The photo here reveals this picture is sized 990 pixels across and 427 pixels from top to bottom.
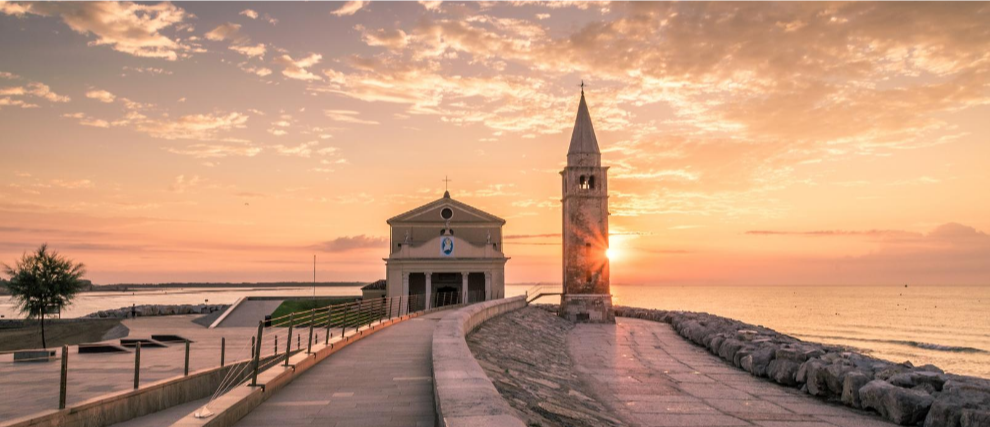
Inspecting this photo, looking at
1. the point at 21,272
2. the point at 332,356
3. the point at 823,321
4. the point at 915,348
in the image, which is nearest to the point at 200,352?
the point at 332,356

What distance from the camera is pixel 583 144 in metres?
46.4

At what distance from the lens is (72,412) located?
971 centimetres

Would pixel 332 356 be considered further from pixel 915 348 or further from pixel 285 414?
pixel 915 348


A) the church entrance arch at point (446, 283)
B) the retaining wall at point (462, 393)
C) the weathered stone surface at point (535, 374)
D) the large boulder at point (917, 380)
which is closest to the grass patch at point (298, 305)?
the church entrance arch at point (446, 283)

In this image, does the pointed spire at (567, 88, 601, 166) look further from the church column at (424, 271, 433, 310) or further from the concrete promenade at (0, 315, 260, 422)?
the concrete promenade at (0, 315, 260, 422)

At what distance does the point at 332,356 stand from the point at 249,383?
16.6 feet

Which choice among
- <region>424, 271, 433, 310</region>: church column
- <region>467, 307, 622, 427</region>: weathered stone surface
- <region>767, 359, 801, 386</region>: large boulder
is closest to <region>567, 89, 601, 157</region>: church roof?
<region>424, 271, 433, 310</region>: church column

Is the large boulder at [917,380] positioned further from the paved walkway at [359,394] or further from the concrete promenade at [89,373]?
the concrete promenade at [89,373]

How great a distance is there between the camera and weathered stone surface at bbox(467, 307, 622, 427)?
1219 centimetres

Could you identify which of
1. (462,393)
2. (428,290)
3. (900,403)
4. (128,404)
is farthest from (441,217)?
(462,393)

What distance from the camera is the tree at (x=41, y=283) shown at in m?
37.4

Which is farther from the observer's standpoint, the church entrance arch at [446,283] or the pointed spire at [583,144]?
the church entrance arch at [446,283]

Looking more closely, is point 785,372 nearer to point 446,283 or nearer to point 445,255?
point 445,255

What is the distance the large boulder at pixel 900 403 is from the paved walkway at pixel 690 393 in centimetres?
33
